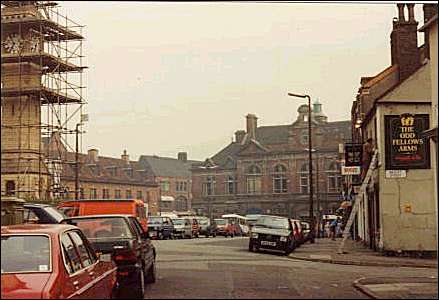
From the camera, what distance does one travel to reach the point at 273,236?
31.8 metres

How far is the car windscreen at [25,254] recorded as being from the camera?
8.80 meters

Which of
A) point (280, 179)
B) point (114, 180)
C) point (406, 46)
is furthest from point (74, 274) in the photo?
point (114, 180)

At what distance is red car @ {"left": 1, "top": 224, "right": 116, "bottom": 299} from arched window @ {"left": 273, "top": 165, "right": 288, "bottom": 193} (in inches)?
1355

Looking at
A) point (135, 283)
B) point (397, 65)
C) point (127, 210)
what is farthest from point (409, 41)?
point (135, 283)

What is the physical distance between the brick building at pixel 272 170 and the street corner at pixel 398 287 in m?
20.5

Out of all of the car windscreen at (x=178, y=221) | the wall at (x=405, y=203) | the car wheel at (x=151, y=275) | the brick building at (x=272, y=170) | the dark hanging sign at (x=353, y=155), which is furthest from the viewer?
the car windscreen at (x=178, y=221)

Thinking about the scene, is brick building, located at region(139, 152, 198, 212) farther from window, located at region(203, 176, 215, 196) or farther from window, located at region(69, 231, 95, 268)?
window, located at region(69, 231, 95, 268)

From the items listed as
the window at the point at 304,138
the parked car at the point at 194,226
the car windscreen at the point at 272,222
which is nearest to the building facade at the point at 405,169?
the car windscreen at the point at 272,222

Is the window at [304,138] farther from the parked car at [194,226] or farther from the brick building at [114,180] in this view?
the brick building at [114,180]

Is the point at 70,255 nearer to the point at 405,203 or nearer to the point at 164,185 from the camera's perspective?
the point at 405,203

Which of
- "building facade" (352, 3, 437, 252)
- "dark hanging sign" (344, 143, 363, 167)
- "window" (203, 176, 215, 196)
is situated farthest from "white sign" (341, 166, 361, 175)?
"window" (203, 176, 215, 196)

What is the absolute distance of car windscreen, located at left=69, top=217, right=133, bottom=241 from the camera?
14211 millimetres

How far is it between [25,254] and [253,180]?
37.6m

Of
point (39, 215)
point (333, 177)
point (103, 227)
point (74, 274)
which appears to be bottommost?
point (74, 274)
